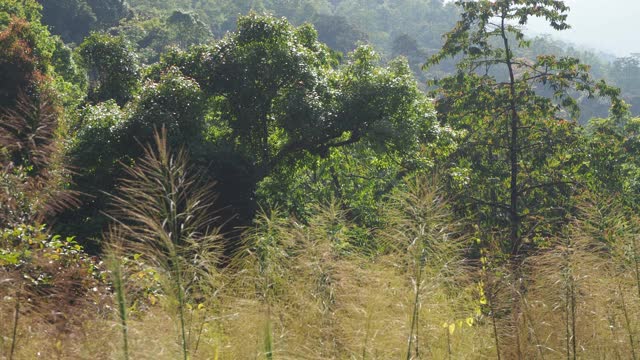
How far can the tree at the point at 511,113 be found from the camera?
45.5 feet

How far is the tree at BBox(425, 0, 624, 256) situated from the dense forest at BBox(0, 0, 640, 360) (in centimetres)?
5

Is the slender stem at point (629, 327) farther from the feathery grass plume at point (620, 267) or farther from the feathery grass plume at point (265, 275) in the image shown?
the feathery grass plume at point (265, 275)

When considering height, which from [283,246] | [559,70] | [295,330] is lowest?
[295,330]

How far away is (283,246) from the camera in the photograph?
155 inches

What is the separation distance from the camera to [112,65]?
15000 millimetres

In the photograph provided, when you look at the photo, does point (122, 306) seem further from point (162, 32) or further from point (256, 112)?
point (162, 32)

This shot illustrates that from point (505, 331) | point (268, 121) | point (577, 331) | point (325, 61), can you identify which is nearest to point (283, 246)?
point (505, 331)

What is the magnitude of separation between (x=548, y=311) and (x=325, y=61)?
10954 mm

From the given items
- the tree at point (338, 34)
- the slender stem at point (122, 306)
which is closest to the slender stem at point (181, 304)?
the slender stem at point (122, 306)

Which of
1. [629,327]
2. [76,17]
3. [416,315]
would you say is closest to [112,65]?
[416,315]

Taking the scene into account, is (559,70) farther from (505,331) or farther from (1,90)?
(505,331)

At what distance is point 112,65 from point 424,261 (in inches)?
508

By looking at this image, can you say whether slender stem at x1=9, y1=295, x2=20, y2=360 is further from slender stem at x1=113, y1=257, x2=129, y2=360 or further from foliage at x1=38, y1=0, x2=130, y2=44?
foliage at x1=38, y1=0, x2=130, y2=44

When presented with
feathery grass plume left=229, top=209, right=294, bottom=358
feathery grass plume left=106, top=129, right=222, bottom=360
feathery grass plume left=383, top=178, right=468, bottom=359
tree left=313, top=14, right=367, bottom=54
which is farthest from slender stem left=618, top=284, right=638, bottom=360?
tree left=313, top=14, right=367, bottom=54
